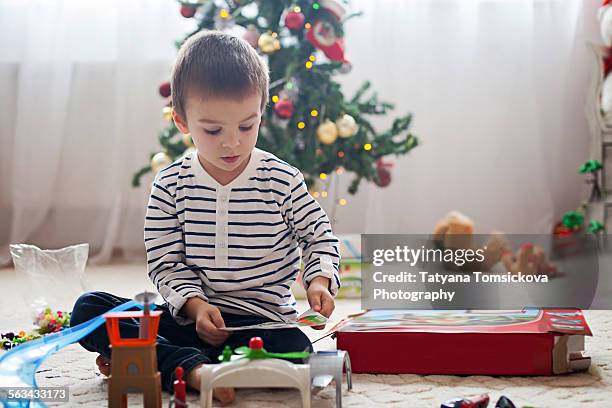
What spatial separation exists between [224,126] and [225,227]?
161mm

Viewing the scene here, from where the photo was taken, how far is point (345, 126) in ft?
7.14

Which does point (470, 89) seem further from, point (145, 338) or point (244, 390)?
point (145, 338)

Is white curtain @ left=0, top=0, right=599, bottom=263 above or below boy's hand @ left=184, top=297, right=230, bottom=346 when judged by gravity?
above

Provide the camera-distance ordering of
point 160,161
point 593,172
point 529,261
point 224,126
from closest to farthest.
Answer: point 224,126 → point 529,261 → point 160,161 → point 593,172

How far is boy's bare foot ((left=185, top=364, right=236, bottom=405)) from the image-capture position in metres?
1.06

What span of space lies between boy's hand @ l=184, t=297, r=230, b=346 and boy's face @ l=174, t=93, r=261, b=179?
0.20 meters

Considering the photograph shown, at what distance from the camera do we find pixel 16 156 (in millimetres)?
2752

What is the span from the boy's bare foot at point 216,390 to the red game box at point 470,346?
0.22m

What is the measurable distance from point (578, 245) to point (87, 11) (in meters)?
1.67

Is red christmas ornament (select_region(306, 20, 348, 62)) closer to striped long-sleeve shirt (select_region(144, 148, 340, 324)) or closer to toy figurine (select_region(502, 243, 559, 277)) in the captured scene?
toy figurine (select_region(502, 243, 559, 277))

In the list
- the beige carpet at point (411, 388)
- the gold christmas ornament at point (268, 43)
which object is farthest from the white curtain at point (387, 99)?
the beige carpet at point (411, 388)

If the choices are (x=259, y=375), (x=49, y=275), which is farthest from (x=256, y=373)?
(x=49, y=275)

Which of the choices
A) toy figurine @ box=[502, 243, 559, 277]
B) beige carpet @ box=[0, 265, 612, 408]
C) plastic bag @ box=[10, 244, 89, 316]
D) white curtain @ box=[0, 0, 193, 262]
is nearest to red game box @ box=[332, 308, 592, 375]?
beige carpet @ box=[0, 265, 612, 408]

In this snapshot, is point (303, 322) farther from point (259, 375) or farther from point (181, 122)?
point (181, 122)
